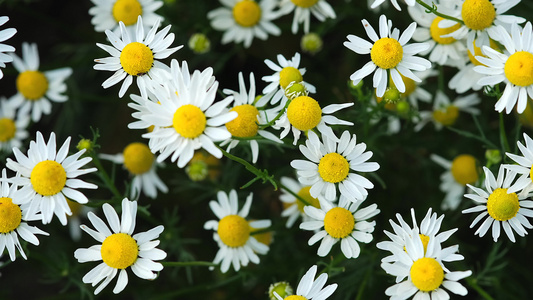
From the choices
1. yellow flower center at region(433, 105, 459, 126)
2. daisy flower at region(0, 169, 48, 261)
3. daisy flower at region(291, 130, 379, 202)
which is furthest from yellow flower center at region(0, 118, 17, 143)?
yellow flower center at region(433, 105, 459, 126)

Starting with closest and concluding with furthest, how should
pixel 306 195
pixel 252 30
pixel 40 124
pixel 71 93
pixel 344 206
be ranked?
1. pixel 344 206
2. pixel 306 195
3. pixel 252 30
4. pixel 71 93
5. pixel 40 124

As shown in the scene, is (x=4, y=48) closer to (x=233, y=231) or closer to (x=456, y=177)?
(x=233, y=231)

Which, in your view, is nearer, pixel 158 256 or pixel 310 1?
pixel 158 256

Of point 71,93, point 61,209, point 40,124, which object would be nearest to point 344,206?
point 61,209

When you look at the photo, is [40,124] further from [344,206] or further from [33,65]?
[344,206]

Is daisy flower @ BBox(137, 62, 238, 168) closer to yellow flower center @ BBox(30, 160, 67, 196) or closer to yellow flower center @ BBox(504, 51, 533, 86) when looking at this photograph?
yellow flower center @ BBox(30, 160, 67, 196)

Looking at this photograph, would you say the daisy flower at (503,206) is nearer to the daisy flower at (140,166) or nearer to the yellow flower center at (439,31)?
the yellow flower center at (439,31)

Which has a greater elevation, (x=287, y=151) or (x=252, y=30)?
(x=252, y=30)
